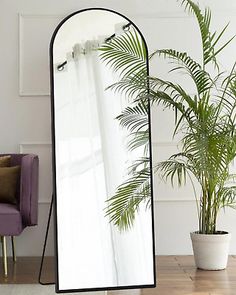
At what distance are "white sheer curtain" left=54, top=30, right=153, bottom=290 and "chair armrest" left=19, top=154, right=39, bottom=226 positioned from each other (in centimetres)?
37

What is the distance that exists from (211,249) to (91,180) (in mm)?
941

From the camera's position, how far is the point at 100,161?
10.6 feet

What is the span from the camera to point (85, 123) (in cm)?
327

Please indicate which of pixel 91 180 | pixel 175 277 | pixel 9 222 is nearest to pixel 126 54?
pixel 91 180

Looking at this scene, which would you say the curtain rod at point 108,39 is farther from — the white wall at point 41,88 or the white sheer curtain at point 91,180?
the white wall at point 41,88

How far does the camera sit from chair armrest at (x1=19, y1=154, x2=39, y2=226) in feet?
11.3

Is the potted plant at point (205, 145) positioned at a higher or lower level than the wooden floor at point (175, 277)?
higher

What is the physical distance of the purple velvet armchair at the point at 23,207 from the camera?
10.8 feet

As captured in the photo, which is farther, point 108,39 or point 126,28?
point 126,28

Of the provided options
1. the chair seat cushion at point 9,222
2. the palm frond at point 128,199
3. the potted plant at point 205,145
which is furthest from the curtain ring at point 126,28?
the chair seat cushion at point 9,222

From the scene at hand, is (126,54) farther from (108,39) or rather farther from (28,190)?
(28,190)

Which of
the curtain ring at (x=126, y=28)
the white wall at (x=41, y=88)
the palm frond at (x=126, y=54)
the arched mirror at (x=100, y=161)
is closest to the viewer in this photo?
the arched mirror at (x=100, y=161)

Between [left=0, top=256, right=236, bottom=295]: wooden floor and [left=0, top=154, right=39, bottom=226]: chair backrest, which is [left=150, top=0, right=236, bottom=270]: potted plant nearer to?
[left=0, top=256, right=236, bottom=295]: wooden floor

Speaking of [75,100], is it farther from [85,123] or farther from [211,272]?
[211,272]
